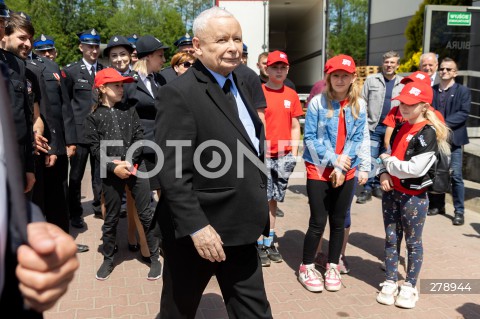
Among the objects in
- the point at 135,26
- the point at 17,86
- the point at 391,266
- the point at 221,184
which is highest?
the point at 135,26

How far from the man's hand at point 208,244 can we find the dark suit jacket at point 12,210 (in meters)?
1.31

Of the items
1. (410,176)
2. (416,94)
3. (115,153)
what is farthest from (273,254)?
(416,94)

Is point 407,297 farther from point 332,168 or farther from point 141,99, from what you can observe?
point 141,99

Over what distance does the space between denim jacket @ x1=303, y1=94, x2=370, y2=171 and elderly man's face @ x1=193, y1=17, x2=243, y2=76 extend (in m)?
1.78

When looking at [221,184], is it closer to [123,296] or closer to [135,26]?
[123,296]

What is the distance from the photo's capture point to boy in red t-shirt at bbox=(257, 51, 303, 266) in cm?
474

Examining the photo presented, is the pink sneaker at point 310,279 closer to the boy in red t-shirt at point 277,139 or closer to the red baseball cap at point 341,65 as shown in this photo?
the boy in red t-shirt at point 277,139

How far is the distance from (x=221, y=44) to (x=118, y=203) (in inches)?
99.5

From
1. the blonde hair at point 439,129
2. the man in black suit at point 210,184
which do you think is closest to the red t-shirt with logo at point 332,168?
the blonde hair at point 439,129

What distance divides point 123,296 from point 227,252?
1893 millimetres

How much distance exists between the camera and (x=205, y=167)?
2305 mm

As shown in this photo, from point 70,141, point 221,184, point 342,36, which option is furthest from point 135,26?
point 221,184

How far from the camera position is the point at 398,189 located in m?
3.68

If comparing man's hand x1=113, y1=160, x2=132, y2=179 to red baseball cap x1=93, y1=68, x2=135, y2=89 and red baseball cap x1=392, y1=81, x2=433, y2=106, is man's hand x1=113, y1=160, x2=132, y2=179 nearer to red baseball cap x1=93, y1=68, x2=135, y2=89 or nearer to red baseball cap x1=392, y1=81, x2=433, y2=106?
red baseball cap x1=93, y1=68, x2=135, y2=89
